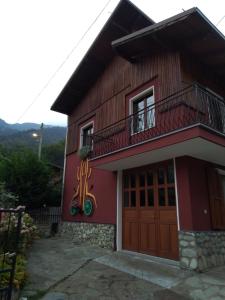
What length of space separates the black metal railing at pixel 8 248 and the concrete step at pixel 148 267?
239 centimetres

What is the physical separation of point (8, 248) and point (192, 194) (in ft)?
15.7

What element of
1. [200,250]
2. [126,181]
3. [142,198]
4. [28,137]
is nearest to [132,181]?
[126,181]

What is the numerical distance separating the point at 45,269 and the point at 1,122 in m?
87.8

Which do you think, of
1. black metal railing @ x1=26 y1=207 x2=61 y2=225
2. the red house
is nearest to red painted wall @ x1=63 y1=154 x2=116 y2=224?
the red house

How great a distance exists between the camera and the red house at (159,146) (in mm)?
A: 5852

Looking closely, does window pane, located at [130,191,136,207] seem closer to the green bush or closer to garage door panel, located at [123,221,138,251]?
garage door panel, located at [123,221,138,251]

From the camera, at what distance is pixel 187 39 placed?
6852mm

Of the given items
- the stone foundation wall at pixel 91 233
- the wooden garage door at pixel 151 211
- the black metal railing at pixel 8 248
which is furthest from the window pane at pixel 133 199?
the black metal railing at pixel 8 248

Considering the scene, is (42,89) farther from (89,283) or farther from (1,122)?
(1,122)

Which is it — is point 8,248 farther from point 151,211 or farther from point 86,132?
point 86,132

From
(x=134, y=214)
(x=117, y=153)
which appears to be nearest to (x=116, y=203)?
(x=134, y=214)

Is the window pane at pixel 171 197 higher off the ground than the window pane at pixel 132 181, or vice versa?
the window pane at pixel 132 181

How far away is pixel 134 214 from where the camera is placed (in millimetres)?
7543

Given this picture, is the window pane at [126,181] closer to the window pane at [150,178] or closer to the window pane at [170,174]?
the window pane at [150,178]
